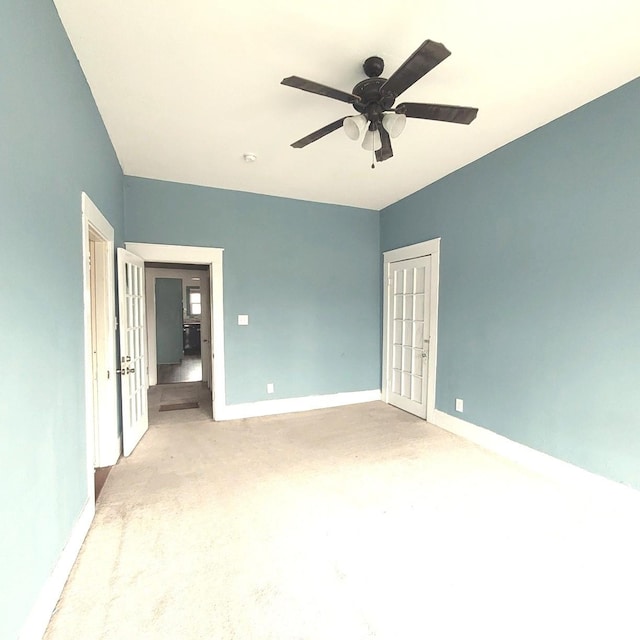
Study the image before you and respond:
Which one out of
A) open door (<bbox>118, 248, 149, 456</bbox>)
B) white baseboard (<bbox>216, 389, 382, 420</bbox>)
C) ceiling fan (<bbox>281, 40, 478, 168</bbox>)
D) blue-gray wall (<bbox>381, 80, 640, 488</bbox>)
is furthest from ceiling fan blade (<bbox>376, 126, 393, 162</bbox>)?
white baseboard (<bbox>216, 389, 382, 420</bbox>)

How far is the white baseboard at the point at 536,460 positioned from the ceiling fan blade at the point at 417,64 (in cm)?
284

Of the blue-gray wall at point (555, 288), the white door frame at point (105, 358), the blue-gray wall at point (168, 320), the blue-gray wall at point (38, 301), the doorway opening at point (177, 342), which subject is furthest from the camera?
the blue-gray wall at point (168, 320)

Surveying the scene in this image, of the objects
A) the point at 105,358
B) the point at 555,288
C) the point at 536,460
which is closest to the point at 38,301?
the point at 105,358

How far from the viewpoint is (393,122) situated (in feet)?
6.57

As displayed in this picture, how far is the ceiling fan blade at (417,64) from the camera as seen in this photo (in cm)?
146

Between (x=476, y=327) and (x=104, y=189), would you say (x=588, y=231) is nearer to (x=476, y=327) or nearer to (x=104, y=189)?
(x=476, y=327)

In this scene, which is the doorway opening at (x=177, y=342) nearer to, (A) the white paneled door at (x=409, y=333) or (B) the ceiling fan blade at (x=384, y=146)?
(A) the white paneled door at (x=409, y=333)

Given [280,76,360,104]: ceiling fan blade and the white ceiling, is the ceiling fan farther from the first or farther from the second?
the white ceiling

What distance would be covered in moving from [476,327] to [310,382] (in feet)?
7.21

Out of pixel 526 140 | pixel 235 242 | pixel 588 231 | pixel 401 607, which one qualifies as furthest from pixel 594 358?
pixel 235 242

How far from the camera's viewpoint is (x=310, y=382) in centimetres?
456

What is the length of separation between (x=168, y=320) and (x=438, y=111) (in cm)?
823

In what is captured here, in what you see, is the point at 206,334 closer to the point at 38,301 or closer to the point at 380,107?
the point at 38,301

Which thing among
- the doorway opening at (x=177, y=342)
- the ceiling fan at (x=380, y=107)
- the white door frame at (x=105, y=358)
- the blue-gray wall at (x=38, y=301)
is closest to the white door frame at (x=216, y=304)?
the doorway opening at (x=177, y=342)
